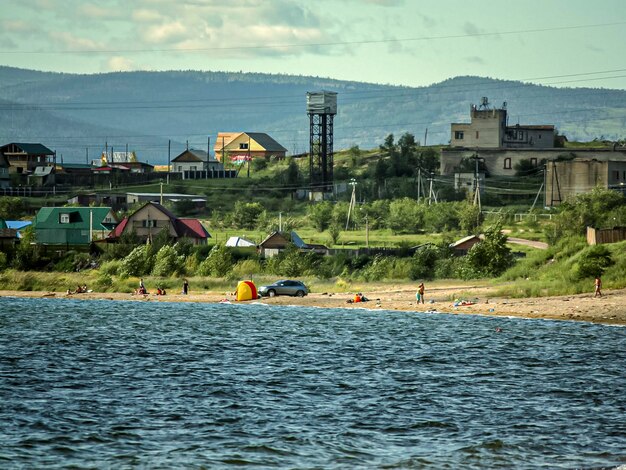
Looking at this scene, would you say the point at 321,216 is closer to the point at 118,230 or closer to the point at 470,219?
the point at 470,219

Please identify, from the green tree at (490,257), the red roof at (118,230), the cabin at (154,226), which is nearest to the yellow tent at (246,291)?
the green tree at (490,257)

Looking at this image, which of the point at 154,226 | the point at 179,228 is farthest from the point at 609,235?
the point at 154,226

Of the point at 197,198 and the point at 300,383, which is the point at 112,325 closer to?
the point at 300,383

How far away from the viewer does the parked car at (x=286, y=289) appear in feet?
277

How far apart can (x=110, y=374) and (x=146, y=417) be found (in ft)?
39.4

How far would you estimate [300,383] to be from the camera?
4816cm

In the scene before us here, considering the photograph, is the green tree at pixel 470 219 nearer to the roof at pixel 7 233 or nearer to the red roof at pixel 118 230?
the red roof at pixel 118 230

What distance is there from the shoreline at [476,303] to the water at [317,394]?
3.05 ft

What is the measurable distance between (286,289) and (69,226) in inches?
1714

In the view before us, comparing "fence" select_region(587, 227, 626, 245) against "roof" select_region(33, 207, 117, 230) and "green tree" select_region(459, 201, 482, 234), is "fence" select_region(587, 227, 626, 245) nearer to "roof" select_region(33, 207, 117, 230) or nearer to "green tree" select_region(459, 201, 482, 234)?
"green tree" select_region(459, 201, 482, 234)

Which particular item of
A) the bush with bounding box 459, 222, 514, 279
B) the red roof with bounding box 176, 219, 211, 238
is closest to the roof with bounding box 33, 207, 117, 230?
the red roof with bounding box 176, 219, 211, 238

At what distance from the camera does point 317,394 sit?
148ft

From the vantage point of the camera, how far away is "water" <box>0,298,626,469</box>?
112ft

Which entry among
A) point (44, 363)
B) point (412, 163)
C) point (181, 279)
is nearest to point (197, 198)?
point (412, 163)
